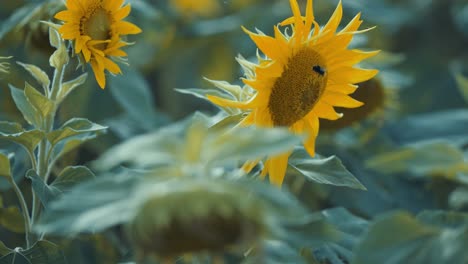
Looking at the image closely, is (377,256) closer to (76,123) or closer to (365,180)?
(76,123)

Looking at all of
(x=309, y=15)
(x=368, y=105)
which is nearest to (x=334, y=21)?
(x=309, y=15)

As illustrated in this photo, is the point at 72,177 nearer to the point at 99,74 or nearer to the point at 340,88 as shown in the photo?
the point at 99,74

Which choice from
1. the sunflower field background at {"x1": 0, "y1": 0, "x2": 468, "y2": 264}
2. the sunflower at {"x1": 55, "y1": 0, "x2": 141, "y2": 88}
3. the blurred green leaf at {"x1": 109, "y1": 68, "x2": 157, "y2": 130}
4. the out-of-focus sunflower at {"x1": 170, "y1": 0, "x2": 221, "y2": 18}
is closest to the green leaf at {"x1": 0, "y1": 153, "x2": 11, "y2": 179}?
the sunflower field background at {"x1": 0, "y1": 0, "x2": 468, "y2": 264}

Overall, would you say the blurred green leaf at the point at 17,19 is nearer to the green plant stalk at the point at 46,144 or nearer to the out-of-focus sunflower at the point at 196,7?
the green plant stalk at the point at 46,144

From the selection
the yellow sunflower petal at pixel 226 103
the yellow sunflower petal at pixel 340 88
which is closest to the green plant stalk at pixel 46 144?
the yellow sunflower petal at pixel 226 103

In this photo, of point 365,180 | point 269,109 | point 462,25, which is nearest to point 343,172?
point 269,109

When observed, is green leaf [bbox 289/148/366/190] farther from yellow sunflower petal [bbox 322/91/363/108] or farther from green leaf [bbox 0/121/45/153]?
green leaf [bbox 0/121/45/153]
